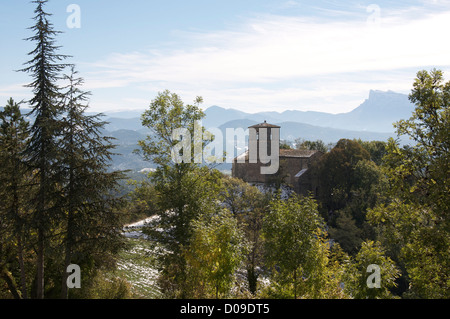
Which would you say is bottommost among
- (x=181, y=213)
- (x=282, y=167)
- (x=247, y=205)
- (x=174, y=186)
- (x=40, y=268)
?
(x=247, y=205)

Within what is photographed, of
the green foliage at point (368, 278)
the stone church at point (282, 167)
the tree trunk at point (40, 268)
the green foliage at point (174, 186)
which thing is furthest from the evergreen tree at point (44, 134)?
the stone church at point (282, 167)

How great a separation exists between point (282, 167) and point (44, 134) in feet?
146

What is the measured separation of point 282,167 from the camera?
5719 cm

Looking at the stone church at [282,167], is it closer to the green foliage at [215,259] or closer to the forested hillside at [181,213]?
the forested hillside at [181,213]

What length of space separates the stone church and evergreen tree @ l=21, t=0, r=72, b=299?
40869 millimetres

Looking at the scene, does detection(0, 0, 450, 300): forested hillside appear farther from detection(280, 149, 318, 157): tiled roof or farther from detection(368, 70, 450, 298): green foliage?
detection(280, 149, 318, 157): tiled roof

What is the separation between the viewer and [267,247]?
14062 mm

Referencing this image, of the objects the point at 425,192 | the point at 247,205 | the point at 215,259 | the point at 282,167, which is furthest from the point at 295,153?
the point at 215,259

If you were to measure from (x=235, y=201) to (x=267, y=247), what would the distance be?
22.1m

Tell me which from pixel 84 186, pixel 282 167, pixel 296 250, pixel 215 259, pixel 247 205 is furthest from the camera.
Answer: pixel 282 167

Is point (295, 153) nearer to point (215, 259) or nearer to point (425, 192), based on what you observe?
point (425, 192)

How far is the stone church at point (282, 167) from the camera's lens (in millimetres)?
56969

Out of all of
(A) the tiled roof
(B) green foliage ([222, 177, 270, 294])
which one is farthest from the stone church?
(B) green foliage ([222, 177, 270, 294])
